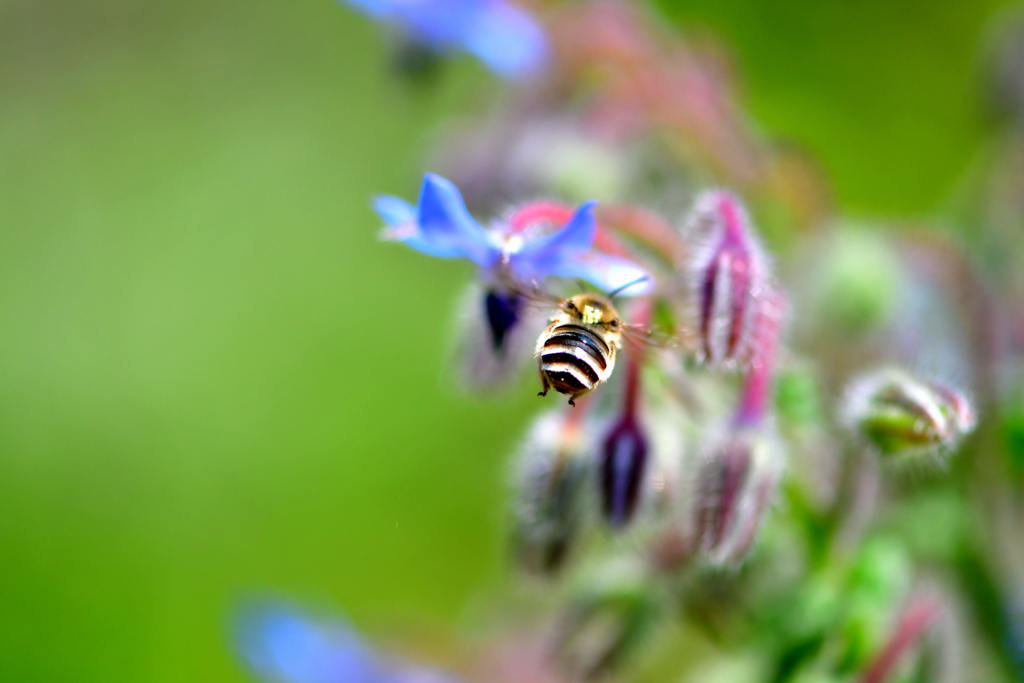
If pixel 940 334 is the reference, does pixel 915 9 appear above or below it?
above

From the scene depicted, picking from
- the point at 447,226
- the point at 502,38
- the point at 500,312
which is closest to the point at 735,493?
the point at 500,312

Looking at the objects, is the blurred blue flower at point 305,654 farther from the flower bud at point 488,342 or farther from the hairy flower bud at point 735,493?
the hairy flower bud at point 735,493

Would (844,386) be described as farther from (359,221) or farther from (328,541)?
(359,221)

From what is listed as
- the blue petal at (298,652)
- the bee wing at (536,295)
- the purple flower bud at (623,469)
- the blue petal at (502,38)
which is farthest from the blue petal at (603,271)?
the blue petal at (298,652)

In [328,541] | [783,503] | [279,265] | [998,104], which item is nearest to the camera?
[783,503]

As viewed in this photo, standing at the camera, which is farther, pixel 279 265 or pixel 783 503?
pixel 279 265

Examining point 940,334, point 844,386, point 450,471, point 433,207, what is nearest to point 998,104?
point 940,334

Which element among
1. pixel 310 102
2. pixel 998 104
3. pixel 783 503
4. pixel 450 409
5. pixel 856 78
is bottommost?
pixel 783 503
